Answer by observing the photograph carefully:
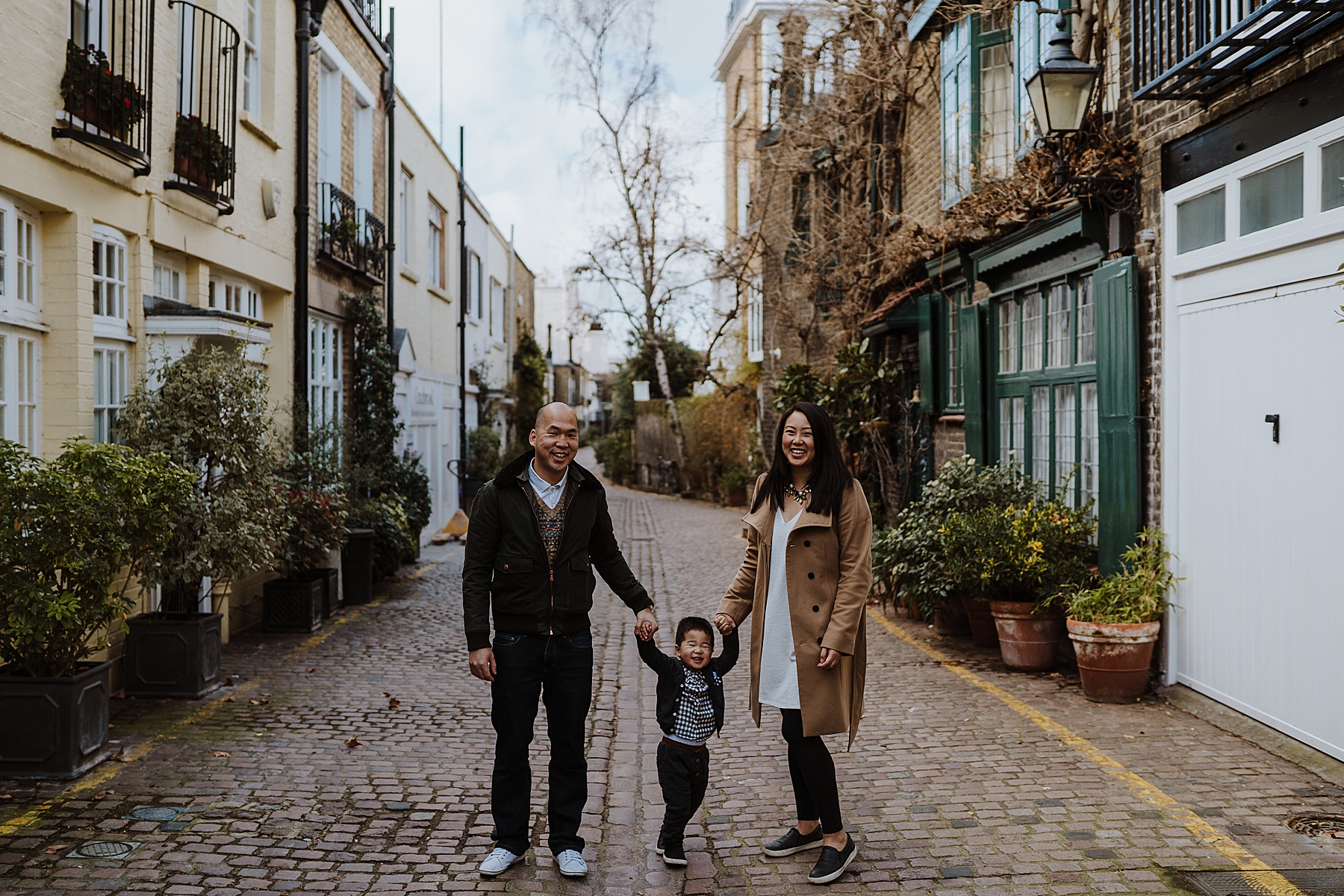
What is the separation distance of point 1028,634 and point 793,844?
3.74 m

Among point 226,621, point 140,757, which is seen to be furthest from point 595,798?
point 226,621

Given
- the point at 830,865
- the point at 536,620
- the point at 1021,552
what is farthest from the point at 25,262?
the point at 1021,552

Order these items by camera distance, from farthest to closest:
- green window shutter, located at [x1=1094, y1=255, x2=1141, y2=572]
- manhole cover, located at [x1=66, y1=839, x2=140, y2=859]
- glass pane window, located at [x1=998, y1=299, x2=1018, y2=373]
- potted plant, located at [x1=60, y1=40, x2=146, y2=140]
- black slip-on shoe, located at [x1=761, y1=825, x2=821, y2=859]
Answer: glass pane window, located at [x1=998, y1=299, x2=1018, y2=373] < green window shutter, located at [x1=1094, y1=255, x2=1141, y2=572] < potted plant, located at [x1=60, y1=40, x2=146, y2=140] < black slip-on shoe, located at [x1=761, y1=825, x2=821, y2=859] < manhole cover, located at [x1=66, y1=839, x2=140, y2=859]

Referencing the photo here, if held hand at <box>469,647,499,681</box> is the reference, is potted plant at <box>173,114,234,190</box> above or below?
above

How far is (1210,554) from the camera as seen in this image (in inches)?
256

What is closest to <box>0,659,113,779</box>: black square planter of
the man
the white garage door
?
the man

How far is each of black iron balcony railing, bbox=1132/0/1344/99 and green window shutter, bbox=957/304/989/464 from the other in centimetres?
344

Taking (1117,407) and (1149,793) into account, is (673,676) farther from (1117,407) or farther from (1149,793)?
(1117,407)

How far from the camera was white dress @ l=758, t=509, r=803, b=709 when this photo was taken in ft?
14.0

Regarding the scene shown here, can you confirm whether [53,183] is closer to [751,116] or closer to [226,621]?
[226,621]

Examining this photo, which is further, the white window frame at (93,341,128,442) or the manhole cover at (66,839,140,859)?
the white window frame at (93,341,128,442)

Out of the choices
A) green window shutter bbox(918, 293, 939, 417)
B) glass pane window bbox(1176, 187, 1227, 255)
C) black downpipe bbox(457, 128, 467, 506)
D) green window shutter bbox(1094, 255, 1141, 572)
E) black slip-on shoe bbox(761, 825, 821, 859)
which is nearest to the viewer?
black slip-on shoe bbox(761, 825, 821, 859)

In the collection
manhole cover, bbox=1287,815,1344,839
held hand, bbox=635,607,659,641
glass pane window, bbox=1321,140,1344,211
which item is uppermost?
glass pane window, bbox=1321,140,1344,211

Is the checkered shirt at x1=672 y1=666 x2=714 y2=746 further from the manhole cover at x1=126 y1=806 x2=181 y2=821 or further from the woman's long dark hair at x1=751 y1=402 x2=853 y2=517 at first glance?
the manhole cover at x1=126 y1=806 x2=181 y2=821
